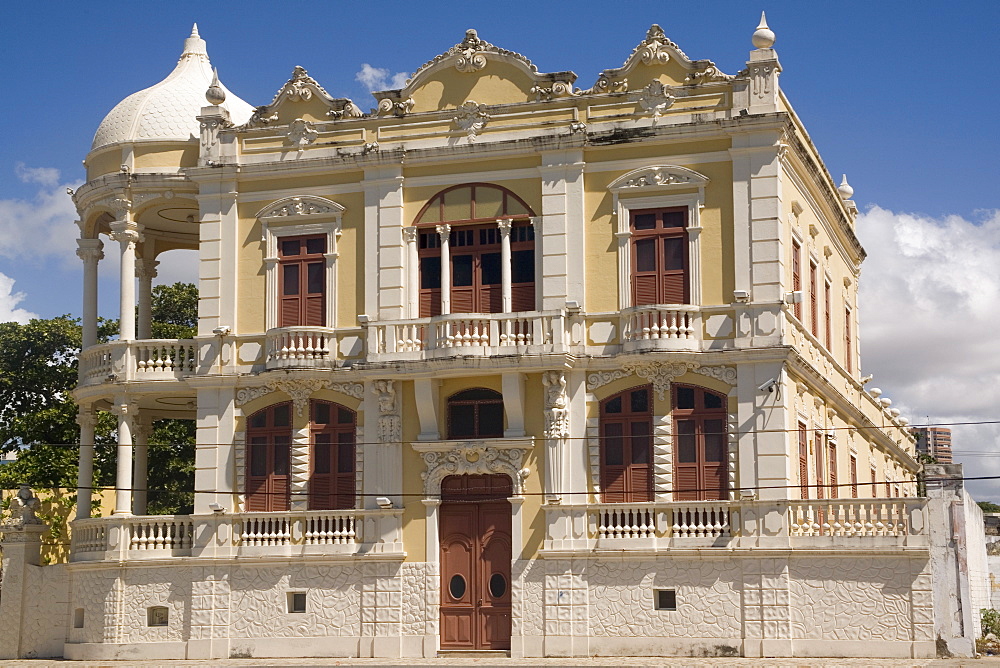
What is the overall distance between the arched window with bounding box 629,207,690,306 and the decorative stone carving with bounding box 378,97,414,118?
6.05m

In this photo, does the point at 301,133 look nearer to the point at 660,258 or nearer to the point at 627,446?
the point at 660,258

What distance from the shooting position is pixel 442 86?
115 feet

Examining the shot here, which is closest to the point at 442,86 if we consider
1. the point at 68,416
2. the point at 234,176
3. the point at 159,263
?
the point at 234,176

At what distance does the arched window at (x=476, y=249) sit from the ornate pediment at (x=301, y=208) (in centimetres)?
207

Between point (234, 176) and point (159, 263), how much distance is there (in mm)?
5228

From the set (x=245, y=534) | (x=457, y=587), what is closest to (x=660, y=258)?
(x=457, y=587)

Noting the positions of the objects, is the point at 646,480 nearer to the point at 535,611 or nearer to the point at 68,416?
the point at 535,611

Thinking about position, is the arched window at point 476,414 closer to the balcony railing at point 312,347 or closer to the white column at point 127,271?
the balcony railing at point 312,347

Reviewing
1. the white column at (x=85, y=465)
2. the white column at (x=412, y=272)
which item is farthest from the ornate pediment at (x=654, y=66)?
the white column at (x=85, y=465)

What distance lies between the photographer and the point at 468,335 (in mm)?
32938

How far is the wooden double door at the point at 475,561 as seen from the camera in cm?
3281

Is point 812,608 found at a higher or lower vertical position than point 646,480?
lower

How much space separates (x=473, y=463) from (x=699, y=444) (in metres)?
4.97

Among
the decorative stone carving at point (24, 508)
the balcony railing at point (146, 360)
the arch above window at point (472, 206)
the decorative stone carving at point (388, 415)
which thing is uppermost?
the arch above window at point (472, 206)
